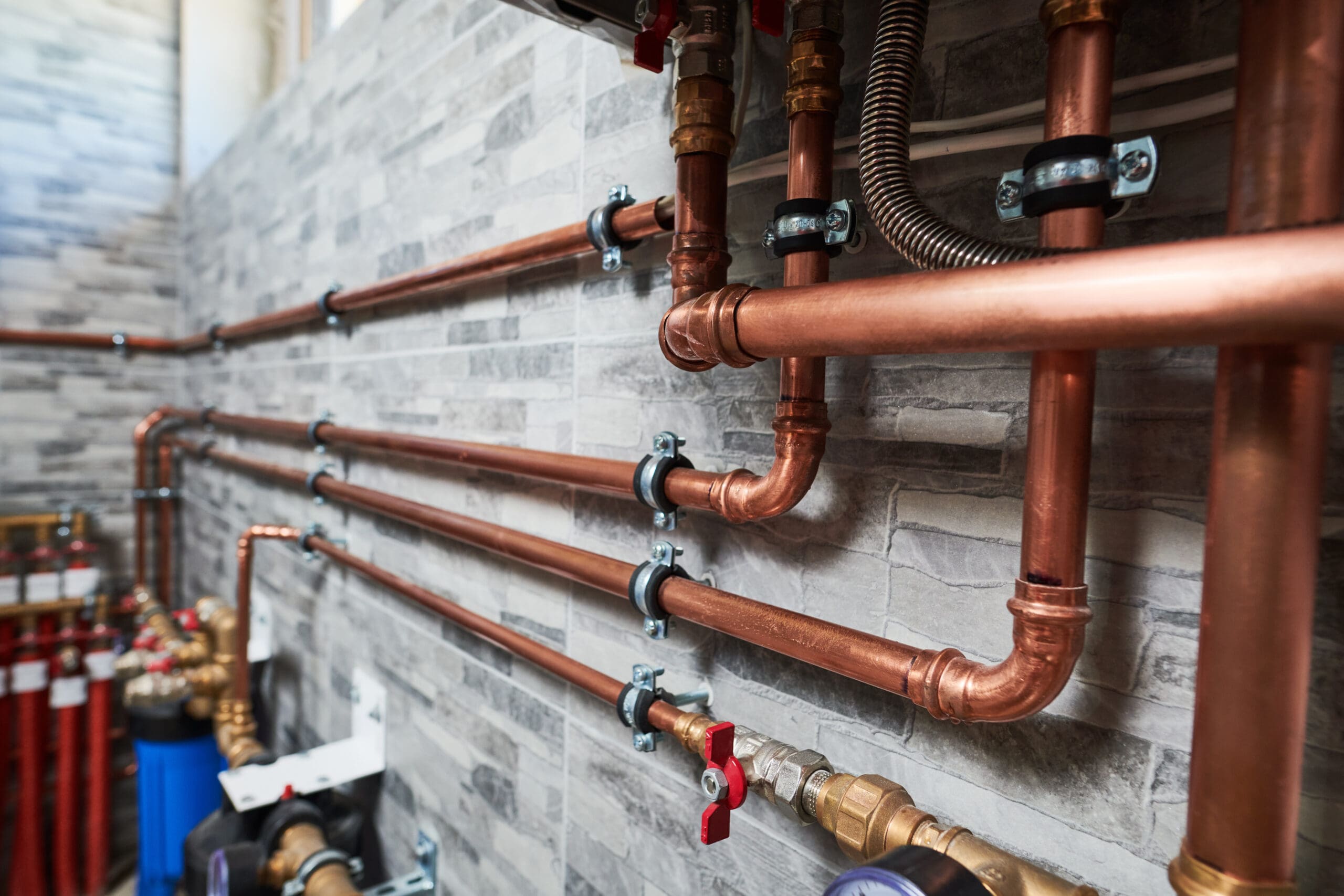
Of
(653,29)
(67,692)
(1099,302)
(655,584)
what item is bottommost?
(67,692)

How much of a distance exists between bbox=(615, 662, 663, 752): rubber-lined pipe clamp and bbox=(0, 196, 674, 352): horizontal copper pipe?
0.51 meters

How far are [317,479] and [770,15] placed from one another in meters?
1.37

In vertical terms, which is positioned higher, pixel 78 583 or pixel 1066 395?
pixel 1066 395

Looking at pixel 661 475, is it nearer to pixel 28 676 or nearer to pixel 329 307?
pixel 329 307

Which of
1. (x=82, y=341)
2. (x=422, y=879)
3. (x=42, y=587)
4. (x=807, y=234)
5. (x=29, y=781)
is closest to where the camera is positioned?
(x=807, y=234)

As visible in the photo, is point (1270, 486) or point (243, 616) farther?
point (243, 616)

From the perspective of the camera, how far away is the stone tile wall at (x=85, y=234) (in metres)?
2.57

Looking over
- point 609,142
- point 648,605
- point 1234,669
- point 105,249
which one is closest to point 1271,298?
point 1234,669

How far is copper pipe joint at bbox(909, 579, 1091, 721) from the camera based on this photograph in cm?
46

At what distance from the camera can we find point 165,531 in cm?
284

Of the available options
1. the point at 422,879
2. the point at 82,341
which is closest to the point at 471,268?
the point at 422,879

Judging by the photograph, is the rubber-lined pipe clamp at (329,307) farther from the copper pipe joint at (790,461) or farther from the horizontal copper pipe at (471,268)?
the copper pipe joint at (790,461)

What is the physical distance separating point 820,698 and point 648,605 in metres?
0.20

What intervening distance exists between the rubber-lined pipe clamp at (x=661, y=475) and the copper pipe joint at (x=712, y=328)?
152mm
